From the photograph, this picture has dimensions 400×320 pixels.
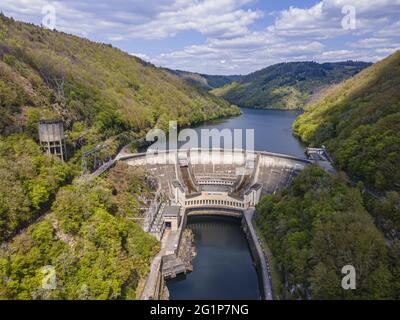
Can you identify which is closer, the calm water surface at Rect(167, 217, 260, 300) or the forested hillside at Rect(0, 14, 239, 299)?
the forested hillside at Rect(0, 14, 239, 299)

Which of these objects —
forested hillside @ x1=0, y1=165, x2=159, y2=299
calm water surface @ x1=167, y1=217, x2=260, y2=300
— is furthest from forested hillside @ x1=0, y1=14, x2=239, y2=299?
calm water surface @ x1=167, y1=217, x2=260, y2=300

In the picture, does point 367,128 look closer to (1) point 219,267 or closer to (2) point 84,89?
(1) point 219,267

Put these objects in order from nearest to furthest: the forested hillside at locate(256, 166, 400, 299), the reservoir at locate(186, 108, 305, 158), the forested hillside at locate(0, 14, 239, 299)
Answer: the forested hillside at locate(256, 166, 400, 299) → the forested hillside at locate(0, 14, 239, 299) → the reservoir at locate(186, 108, 305, 158)

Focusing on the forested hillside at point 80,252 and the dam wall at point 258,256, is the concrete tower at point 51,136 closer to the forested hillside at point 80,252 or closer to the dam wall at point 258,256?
the forested hillside at point 80,252

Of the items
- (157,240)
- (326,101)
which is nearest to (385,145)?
(157,240)

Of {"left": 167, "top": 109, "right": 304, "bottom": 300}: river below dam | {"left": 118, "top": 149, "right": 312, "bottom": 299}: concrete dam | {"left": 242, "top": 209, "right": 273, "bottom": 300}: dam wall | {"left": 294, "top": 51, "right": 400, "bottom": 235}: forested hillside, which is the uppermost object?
{"left": 294, "top": 51, "right": 400, "bottom": 235}: forested hillside

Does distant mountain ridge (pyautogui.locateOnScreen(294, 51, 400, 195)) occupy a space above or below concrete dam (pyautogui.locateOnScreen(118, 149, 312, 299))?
above

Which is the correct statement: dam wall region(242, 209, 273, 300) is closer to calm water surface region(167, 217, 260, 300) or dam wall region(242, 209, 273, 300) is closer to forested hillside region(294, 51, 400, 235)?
calm water surface region(167, 217, 260, 300)
